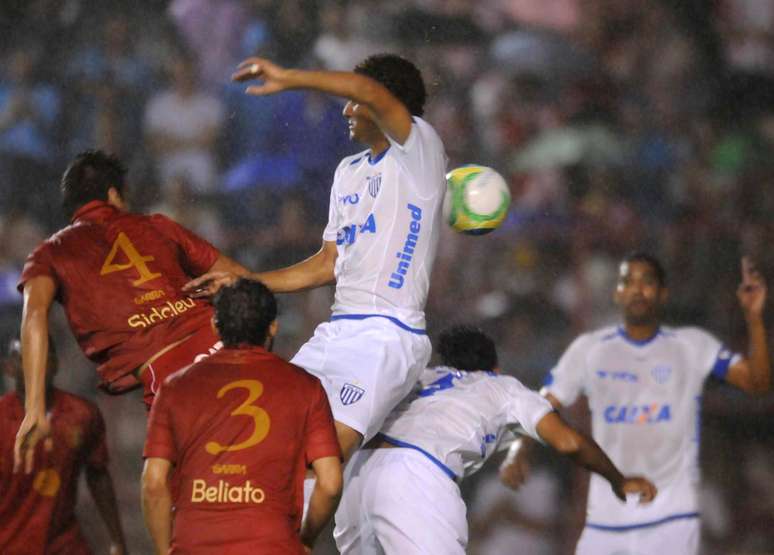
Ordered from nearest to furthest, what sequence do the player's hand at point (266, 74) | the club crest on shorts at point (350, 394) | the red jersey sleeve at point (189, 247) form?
the player's hand at point (266, 74)
the club crest on shorts at point (350, 394)
the red jersey sleeve at point (189, 247)

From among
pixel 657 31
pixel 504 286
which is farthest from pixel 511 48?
pixel 504 286

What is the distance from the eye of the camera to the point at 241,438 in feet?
12.5

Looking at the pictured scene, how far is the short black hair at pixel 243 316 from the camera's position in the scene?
3.97m

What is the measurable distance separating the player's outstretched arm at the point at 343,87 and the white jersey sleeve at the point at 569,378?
2.42 m

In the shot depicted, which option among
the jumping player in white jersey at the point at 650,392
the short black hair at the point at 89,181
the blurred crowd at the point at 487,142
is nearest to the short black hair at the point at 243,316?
the short black hair at the point at 89,181

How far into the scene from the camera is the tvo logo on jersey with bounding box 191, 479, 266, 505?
378cm

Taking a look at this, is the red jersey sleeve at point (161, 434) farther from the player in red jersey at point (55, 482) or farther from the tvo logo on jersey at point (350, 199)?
the player in red jersey at point (55, 482)

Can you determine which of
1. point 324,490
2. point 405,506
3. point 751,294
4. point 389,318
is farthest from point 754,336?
point 324,490

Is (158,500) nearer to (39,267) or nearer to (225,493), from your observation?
(225,493)

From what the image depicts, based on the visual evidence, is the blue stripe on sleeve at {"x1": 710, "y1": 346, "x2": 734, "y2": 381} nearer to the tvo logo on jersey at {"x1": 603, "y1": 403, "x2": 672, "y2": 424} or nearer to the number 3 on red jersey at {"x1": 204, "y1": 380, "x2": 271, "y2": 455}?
the tvo logo on jersey at {"x1": 603, "y1": 403, "x2": 672, "y2": 424}

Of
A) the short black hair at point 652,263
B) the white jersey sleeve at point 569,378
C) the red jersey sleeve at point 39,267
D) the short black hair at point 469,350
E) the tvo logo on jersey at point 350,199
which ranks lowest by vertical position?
the white jersey sleeve at point 569,378

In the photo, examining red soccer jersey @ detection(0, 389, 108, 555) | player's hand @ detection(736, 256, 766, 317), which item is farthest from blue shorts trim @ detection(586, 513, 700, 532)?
red soccer jersey @ detection(0, 389, 108, 555)

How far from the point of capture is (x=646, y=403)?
252 inches

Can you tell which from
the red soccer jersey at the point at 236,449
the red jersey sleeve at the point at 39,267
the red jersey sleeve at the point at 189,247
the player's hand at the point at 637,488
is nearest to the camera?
the red soccer jersey at the point at 236,449
